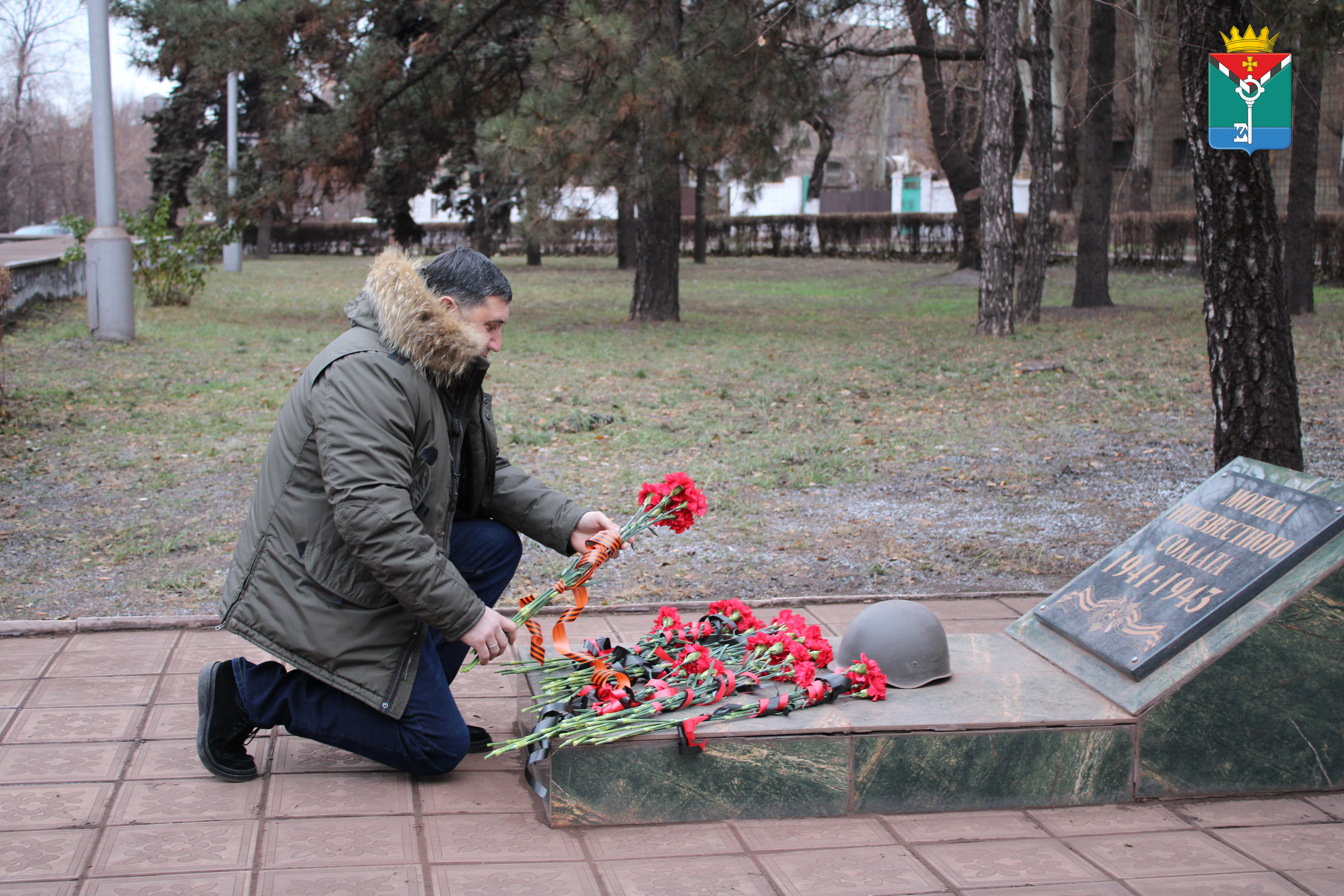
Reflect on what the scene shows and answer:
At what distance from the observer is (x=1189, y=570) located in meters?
3.30

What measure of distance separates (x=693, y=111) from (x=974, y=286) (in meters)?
10.5

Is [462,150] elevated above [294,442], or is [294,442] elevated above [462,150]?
[462,150]

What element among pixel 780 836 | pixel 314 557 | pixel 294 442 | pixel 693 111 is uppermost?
pixel 693 111

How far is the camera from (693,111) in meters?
13.1

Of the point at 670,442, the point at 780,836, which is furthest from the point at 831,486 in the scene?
the point at 780,836

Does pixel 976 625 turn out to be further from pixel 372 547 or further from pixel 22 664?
pixel 22 664

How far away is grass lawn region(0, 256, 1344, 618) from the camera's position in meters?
5.02

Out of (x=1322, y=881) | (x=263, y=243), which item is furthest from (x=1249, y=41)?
(x=263, y=243)

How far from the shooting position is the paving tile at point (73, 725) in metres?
3.20

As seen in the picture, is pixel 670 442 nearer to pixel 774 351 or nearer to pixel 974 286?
pixel 774 351

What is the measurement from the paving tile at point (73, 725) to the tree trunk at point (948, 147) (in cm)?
1554

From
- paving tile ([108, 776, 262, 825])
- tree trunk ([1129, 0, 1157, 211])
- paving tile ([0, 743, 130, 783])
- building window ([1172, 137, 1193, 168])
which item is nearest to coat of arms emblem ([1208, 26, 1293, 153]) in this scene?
tree trunk ([1129, 0, 1157, 211])

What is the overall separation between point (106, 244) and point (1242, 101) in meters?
11.3

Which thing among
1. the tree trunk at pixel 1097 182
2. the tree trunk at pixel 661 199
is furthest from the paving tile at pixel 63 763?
the tree trunk at pixel 1097 182
